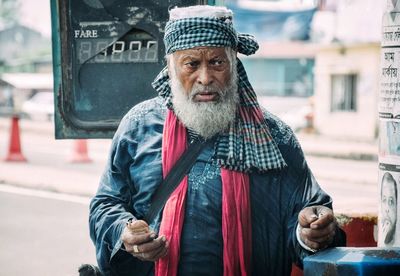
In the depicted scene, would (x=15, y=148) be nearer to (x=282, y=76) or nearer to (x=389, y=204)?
(x=389, y=204)

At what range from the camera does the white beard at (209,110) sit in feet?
10.0

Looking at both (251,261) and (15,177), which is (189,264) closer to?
(251,261)

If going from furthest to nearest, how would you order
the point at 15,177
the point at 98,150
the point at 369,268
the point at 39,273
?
the point at 98,150 < the point at 15,177 < the point at 39,273 < the point at 369,268

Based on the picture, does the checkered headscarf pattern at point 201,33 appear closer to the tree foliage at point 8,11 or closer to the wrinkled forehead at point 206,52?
the wrinkled forehead at point 206,52

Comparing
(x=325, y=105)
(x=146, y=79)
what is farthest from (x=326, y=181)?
(x=146, y=79)

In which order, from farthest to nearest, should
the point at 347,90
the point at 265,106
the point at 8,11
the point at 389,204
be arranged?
1. the point at 8,11
2. the point at 265,106
3. the point at 347,90
4. the point at 389,204

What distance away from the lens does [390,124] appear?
13.2ft

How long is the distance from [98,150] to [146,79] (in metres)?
15.5

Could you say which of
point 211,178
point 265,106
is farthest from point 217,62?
point 265,106

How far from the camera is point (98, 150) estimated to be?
19.7 meters

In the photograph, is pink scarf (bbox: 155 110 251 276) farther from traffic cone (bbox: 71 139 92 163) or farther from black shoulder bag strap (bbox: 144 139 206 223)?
traffic cone (bbox: 71 139 92 163)

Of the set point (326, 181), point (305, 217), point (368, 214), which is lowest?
point (326, 181)

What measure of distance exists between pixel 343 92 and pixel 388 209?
18930mm

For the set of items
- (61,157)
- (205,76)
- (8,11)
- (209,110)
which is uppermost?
(8,11)
